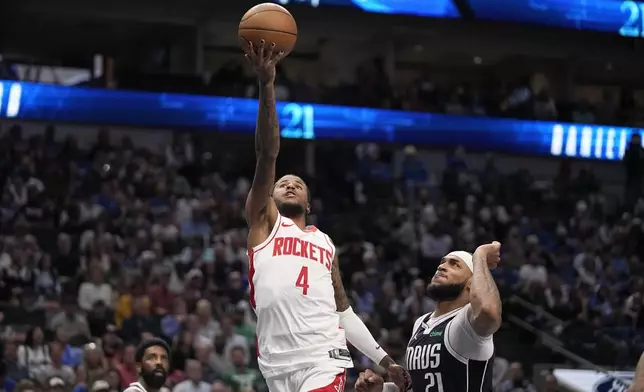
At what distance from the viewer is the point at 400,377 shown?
6723mm

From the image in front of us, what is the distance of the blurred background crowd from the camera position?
1466 cm

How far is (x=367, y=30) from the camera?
25.8 meters

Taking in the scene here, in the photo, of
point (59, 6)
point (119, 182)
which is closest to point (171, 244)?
point (119, 182)

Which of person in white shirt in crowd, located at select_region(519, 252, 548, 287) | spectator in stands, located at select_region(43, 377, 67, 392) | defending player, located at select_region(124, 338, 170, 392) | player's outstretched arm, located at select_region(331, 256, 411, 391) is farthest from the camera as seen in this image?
person in white shirt in crowd, located at select_region(519, 252, 548, 287)

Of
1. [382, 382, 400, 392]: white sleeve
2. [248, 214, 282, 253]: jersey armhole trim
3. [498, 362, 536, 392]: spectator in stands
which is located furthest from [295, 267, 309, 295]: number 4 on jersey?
[498, 362, 536, 392]: spectator in stands

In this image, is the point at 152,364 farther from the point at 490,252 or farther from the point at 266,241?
the point at 490,252

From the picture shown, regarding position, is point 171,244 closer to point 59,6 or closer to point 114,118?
point 114,118

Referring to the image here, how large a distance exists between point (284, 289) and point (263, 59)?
4.19ft

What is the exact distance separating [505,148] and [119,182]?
8.65 metres

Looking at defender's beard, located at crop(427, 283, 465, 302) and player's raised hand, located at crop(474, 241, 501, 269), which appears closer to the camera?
player's raised hand, located at crop(474, 241, 501, 269)

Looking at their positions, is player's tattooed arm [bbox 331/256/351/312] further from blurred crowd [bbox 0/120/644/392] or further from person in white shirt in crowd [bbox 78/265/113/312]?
person in white shirt in crowd [bbox 78/265/113/312]

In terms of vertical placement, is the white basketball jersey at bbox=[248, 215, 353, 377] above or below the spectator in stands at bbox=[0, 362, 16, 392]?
above

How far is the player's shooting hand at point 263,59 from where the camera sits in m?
6.33

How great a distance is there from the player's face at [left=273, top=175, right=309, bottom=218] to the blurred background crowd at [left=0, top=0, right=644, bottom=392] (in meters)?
4.65
